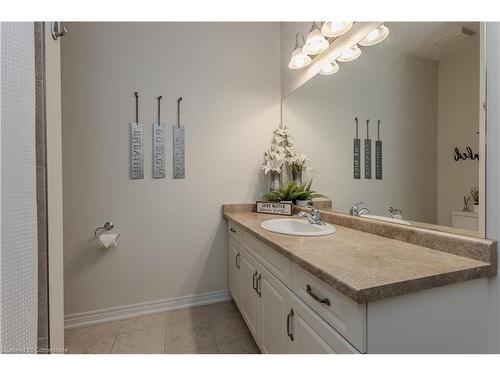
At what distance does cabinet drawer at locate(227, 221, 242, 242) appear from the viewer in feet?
5.63

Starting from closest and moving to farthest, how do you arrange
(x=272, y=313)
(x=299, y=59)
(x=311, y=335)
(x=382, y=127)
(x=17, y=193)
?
(x=17, y=193) → (x=311, y=335) → (x=272, y=313) → (x=382, y=127) → (x=299, y=59)

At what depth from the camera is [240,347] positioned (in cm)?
148

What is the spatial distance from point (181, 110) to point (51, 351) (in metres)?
1.62

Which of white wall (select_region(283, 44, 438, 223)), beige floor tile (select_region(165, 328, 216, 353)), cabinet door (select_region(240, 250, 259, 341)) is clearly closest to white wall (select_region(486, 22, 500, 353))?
white wall (select_region(283, 44, 438, 223))

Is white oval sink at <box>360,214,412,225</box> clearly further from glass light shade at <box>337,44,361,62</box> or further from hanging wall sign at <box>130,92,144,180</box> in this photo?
hanging wall sign at <box>130,92,144,180</box>

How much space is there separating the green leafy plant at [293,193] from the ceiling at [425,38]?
3.49 ft

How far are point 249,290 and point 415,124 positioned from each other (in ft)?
4.23

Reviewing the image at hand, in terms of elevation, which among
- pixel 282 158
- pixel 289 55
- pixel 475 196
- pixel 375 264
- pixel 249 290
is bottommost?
pixel 249 290

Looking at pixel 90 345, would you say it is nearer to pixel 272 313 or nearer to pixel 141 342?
pixel 141 342

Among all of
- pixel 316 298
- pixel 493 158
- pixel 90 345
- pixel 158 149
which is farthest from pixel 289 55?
pixel 90 345

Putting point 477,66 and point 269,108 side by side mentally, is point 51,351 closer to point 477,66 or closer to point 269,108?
point 477,66

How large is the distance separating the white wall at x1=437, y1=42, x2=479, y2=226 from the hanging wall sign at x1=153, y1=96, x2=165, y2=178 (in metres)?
1.72

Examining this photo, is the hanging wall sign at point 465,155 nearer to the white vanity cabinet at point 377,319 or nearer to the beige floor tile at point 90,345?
the white vanity cabinet at point 377,319
